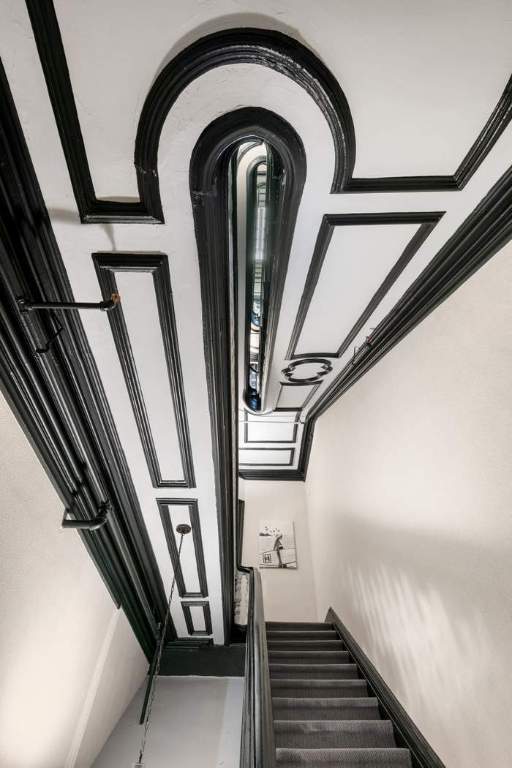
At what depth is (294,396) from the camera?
4.27 meters

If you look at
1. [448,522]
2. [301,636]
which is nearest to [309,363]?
[448,522]

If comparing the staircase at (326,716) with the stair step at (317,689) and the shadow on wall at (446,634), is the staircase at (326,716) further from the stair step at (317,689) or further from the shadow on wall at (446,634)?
the shadow on wall at (446,634)

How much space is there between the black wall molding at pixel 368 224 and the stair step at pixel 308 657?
9.64ft

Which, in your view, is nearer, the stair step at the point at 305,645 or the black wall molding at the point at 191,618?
the stair step at the point at 305,645

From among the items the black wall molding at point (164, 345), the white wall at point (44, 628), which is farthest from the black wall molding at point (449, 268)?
the white wall at point (44, 628)

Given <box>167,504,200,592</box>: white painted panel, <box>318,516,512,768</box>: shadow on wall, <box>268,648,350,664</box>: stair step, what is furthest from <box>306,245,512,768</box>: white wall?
<box>167,504,200,592</box>: white painted panel

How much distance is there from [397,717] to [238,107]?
10.9 feet

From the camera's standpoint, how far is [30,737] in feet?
6.25

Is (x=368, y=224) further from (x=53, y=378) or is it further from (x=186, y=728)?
(x=186, y=728)

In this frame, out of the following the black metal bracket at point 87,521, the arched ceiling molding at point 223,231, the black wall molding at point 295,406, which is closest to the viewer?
the arched ceiling molding at point 223,231

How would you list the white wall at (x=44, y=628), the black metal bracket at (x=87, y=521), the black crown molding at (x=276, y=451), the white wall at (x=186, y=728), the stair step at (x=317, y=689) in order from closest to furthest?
the white wall at (x=44, y=628)
the black metal bracket at (x=87, y=521)
the stair step at (x=317, y=689)
the white wall at (x=186, y=728)
the black crown molding at (x=276, y=451)

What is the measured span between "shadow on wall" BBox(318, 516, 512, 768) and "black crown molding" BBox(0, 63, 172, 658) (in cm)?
194

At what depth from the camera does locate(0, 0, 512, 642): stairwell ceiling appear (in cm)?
95

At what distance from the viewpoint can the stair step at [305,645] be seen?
10.8ft
